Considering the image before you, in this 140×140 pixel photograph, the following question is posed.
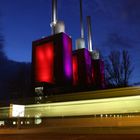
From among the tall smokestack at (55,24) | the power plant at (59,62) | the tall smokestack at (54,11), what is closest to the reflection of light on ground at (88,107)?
the power plant at (59,62)

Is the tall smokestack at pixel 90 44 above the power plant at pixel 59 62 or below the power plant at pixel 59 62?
above

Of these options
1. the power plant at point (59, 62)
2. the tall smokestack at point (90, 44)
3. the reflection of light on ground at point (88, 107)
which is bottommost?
the reflection of light on ground at point (88, 107)

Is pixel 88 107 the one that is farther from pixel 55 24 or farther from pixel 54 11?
pixel 54 11

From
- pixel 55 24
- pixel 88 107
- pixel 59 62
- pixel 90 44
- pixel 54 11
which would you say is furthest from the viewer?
pixel 90 44

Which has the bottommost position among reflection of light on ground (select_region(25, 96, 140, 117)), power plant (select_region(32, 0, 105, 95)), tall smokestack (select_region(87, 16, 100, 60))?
reflection of light on ground (select_region(25, 96, 140, 117))

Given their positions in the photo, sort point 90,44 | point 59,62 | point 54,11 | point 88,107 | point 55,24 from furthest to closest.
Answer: point 90,44 → point 54,11 → point 55,24 → point 59,62 → point 88,107

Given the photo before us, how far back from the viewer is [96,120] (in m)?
4.32

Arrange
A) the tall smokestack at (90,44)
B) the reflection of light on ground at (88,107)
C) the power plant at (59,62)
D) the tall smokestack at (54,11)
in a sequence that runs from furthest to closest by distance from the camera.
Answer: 1. the tall smokestack at (90,44)
2. the tall smokestack at (54,11)
3. the power plant at (59,62)
4. the reflection of light on ground at (88,107)

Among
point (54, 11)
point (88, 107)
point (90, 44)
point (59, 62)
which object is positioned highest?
point (54, 11)

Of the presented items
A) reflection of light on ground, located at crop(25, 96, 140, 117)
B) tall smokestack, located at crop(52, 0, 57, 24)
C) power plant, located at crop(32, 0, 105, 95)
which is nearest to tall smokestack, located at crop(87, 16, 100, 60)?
power plant, located at crop(32, 0, 105, 95)

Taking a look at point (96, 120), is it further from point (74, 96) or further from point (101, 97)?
point (74, 96)

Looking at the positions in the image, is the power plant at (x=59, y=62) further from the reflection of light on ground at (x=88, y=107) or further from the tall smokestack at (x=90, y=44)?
A: the reflection of light on ground at (x=88, y=107)

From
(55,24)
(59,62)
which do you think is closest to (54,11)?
(55,24)

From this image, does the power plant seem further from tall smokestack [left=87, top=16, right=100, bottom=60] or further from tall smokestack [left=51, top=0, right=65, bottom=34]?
tall smokestack [left=87, top=16, right=100, bottom=60]
